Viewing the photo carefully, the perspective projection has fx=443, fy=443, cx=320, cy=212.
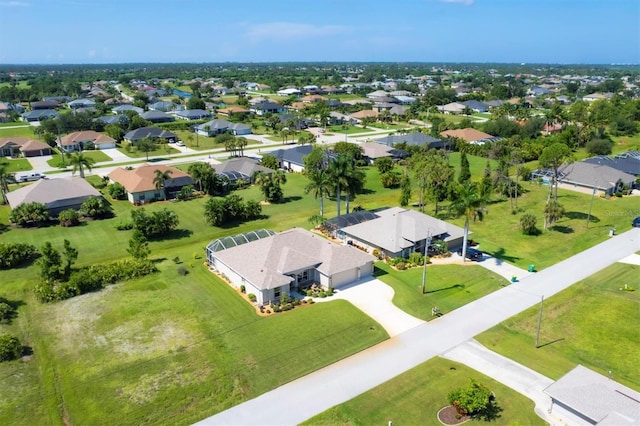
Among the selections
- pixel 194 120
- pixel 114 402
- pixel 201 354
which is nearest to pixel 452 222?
pixel 201 354

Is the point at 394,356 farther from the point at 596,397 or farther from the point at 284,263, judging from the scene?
the point at 284,263

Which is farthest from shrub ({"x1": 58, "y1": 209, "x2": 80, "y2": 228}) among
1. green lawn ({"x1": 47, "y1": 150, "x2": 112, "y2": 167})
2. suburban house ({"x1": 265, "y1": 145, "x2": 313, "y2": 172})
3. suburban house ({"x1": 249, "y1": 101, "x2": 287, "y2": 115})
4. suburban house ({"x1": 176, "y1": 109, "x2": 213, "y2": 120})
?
suburban house ({"x1": 249, "y1": 101, "x2": 287, "y2": 115})

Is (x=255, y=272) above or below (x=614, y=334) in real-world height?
above

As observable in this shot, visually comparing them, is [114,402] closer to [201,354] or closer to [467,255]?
[201,354]

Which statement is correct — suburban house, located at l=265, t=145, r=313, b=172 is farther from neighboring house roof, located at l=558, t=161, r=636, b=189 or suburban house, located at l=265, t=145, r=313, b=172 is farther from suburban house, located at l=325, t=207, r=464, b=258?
neighboring house roof, located at l=558, t=161, r=636, b=189

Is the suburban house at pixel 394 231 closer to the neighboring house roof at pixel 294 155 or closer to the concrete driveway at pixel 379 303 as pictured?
the concrete driveway at pixel 379 303

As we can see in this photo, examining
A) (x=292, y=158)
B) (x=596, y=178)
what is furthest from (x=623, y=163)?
(x=292, y=158)
